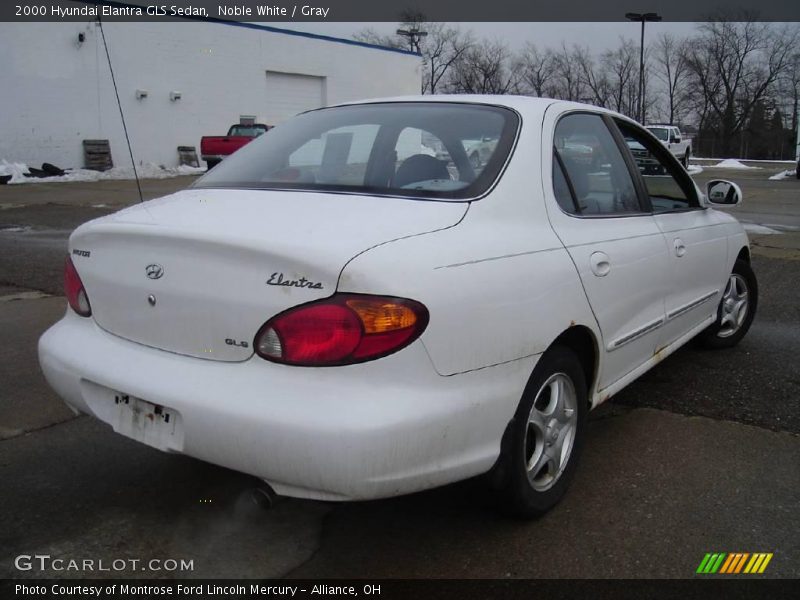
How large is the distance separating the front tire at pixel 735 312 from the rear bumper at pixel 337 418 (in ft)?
9.58

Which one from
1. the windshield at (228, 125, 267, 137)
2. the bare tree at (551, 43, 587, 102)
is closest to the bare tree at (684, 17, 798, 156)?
the bare tree at (551, 43, 587, 102)

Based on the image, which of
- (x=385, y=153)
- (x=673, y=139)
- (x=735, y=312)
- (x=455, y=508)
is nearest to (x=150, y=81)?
(x=673, y=139)

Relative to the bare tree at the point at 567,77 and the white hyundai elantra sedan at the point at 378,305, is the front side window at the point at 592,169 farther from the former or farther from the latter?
the bare tree at the point at 567,77

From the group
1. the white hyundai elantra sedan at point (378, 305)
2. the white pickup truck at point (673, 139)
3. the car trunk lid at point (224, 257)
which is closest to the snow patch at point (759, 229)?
the white hyundai elantra sedan at point (378, 305)

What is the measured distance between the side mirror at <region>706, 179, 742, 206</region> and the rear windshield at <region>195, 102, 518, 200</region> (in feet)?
6.78

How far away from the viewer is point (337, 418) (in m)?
2.13

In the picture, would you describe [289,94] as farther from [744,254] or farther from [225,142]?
[744,254]

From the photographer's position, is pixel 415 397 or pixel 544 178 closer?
pixel 415 397

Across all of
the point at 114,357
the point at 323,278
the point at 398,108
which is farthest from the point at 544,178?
the point at 114,357

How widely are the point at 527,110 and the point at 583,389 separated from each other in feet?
3.78

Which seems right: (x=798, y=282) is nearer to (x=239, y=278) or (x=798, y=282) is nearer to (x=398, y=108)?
(x=398, y=108)

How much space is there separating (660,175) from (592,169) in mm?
989

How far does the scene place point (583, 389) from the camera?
301 cm

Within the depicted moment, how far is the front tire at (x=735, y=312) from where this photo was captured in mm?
4883
